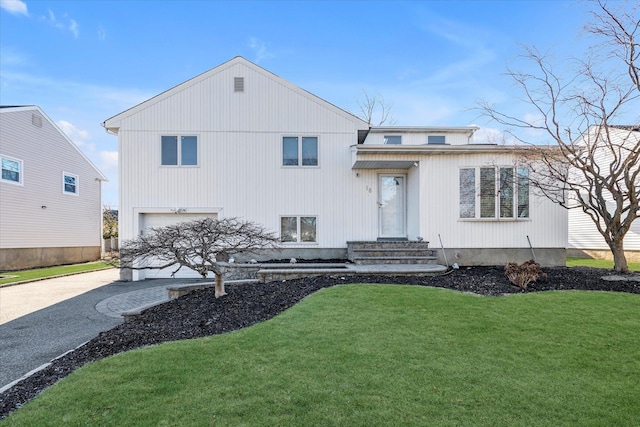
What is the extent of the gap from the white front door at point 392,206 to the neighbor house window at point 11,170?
53.0 feet

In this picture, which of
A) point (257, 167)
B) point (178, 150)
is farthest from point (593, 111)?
point (178, 150)

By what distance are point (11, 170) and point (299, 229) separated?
13.8 meters

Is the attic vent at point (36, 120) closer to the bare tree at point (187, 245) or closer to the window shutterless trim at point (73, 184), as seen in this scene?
the window shutterless trim at point (73, 184)

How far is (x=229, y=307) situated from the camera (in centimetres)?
576

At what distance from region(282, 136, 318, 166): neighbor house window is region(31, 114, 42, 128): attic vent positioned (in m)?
13.5

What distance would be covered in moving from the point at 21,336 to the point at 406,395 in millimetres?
6745

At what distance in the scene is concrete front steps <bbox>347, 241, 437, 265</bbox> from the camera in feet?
30.7

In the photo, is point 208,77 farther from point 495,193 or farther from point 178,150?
point 495,193

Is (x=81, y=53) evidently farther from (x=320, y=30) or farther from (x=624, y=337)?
(x=624, y=337)

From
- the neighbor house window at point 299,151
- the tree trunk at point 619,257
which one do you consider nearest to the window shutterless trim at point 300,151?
the neighbor house window at point 299,151

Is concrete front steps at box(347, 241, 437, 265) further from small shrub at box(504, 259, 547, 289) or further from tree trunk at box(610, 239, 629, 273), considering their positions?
tree trunk at box(610, 239, 629, 273)

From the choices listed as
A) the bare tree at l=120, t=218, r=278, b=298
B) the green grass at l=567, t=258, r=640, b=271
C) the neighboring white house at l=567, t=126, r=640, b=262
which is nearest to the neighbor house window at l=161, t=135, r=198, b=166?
the bare tree at l=120, t=218, r=278, b=298

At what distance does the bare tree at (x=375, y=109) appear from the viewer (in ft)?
94.2

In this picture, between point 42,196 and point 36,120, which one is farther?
point 42,196
